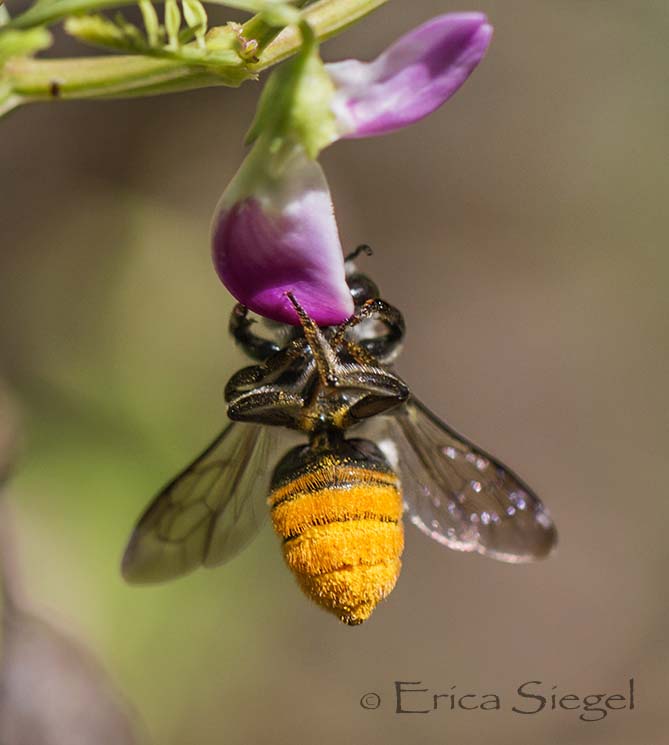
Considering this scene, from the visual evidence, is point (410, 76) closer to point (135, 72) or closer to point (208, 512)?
point (135, 72)

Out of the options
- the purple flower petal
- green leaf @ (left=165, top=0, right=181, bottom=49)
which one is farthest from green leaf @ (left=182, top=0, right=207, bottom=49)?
the purple flower petal

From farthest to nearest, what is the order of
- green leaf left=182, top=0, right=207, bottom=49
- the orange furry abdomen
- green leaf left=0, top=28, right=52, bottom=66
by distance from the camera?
the orange furry abdomen → green leaf left=182, top=0, right=207, bottom=49 → green leaf left=0, top=28, right=52, bottom=66

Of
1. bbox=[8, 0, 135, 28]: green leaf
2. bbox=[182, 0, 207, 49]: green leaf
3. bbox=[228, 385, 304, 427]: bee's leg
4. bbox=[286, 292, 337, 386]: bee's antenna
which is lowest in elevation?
bbox=[228, 385, 304, 427]: bee's leg

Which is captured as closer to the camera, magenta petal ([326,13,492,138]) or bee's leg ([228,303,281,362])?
magenta petal ([326,13,492,138])

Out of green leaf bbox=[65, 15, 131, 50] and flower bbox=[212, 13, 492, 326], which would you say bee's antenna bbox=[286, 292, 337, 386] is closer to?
flower bbox=[212, 13, 492, 326]

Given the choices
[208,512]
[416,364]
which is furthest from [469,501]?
[416,364]

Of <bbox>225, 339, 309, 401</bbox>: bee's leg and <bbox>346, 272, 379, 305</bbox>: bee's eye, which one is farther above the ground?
<bbox>346, 272, 379, 305</bbox>: bee's eye

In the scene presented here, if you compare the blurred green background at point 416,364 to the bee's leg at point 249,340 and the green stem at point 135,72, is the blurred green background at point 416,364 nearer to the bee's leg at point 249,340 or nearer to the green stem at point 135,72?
the bee's leg at point 249,340

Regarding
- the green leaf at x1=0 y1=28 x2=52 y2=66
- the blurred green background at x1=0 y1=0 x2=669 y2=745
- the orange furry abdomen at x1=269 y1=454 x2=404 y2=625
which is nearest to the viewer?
the green leaf at x1=0 y1=28 x2=52 y2=66
